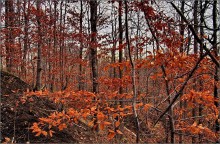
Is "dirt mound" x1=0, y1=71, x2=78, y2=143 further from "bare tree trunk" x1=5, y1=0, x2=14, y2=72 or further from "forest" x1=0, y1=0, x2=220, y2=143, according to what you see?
"bare tree trunk" x1=5, y1=0, x2=14, y2=72

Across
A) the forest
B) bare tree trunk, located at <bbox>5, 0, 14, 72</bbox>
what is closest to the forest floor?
the forest

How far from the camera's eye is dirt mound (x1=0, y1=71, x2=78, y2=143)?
22.7 ft

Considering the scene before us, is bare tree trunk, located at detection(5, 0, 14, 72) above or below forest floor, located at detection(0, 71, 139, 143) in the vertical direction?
above

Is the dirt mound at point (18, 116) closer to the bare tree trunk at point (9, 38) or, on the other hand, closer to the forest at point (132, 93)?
the forest at point (132, 93)

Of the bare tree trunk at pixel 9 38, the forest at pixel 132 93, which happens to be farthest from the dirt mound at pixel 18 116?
the bare tree trunk at pixel 9 38

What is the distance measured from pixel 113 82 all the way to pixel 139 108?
3902 millimetres

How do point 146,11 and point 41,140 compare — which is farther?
point 41,140

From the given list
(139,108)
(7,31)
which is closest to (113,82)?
(139,108)

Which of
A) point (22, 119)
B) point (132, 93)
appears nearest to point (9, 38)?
point (22, 119)

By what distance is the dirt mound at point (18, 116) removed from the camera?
6.92m

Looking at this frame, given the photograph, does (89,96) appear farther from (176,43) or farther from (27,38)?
(27,38)

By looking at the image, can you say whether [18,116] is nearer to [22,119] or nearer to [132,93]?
[22,119]

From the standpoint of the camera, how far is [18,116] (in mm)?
7688

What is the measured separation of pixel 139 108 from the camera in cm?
386
